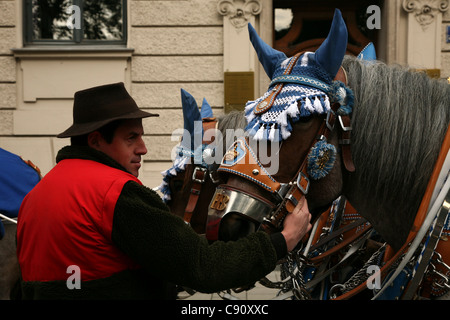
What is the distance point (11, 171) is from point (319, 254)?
7.17 feet

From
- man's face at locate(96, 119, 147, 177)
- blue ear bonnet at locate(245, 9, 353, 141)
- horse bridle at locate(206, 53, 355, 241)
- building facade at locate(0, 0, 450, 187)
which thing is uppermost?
building facade at locate(0, 0, 450, 187)

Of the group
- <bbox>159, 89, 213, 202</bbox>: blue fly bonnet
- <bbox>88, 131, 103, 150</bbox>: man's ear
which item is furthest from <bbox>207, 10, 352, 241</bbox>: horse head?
<bbox>159, 89, 213, 202</bbox>: blue fly bonnet

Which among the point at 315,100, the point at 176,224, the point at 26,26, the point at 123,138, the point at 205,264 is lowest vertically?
the point at 205,264

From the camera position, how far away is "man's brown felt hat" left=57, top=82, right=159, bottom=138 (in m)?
1.58

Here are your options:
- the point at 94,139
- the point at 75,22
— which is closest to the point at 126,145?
the point at 94,139

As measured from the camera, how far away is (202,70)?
251 inches

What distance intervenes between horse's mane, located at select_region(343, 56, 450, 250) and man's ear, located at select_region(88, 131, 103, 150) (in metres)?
0.93

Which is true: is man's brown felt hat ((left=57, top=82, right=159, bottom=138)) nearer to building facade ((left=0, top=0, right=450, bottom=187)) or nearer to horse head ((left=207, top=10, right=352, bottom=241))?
horse head ((left=207, top=10, right=352, bottom=241))

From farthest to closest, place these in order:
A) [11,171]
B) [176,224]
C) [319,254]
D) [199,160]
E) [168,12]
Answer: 1. [168,12]
2. [11,171]
3. [199,160]
4. [319,254]
5. [176,224]

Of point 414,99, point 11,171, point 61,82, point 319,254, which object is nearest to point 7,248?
point 11,171

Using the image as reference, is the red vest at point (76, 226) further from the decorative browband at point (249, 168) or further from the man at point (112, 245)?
the decorative browband at point (249, 168)

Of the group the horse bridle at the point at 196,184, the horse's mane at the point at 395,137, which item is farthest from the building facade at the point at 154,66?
the horse's mane at the point at 395,137

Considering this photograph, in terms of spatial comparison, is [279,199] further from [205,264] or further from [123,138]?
[123,138]

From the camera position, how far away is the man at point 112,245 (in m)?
1.37
